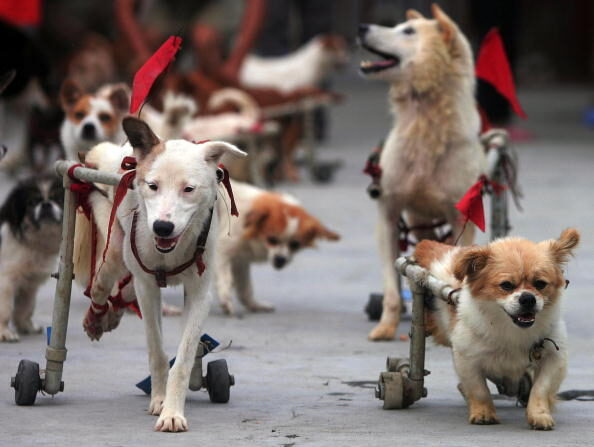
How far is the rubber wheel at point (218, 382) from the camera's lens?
5.89 m

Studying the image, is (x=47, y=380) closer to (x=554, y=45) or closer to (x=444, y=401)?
(x=444, y=401)

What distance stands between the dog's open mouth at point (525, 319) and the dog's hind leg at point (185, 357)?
119 centimetres

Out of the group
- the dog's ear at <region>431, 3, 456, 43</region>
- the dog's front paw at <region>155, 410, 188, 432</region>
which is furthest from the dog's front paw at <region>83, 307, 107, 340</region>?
the dog's ear at <region>431, 3, 456, 43</region>

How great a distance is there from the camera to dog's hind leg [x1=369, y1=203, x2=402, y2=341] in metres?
7.59

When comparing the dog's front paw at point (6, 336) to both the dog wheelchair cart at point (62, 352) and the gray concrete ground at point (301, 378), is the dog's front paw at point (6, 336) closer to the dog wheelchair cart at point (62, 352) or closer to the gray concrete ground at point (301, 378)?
the gray concrete ground at point (301, 378)

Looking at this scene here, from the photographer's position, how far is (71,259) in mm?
5836

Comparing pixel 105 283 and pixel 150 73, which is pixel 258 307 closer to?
pixel 105 283

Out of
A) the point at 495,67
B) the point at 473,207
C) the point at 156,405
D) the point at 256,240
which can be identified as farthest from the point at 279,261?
the point at 156,405

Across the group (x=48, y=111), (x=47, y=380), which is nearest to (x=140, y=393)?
(x=47, y=380)

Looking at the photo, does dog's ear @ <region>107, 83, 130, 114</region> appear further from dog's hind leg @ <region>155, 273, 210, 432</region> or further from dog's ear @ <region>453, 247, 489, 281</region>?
dog's ear @ <region>453, 247, 489, 281</region>

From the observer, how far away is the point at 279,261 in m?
8.67

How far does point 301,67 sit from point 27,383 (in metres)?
12.0

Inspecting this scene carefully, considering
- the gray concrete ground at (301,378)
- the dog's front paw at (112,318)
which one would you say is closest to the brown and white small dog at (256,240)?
the gray concrete ground at (301,378)

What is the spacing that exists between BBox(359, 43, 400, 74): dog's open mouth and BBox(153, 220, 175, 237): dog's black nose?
298 centimetres
